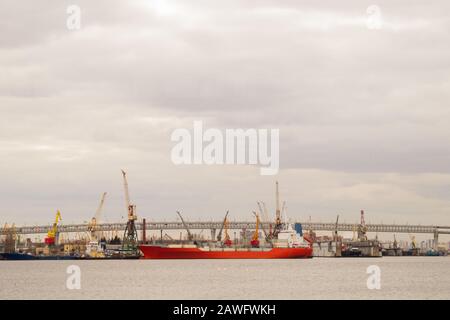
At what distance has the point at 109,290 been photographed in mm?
87625

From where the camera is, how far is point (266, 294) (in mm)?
80625

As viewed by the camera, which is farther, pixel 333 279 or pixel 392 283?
pixel 333 279

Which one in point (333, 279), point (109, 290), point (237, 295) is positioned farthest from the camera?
point (333, 279)

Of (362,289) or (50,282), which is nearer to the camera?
(362,289)
